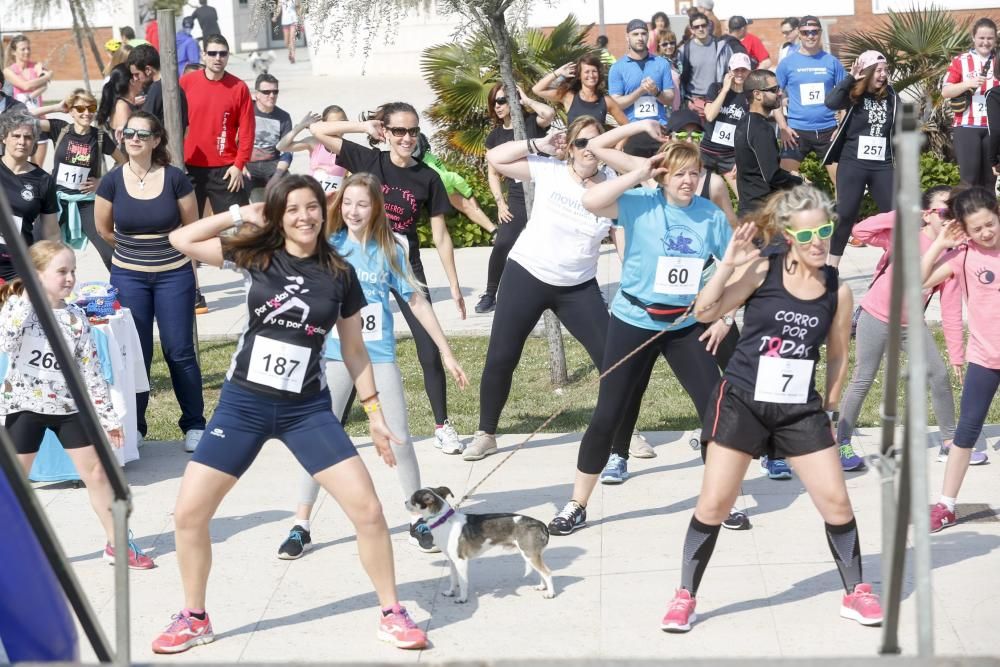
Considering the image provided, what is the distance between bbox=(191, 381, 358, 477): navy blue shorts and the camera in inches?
202

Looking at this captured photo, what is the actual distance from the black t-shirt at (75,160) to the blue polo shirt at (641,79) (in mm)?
Result: 5380

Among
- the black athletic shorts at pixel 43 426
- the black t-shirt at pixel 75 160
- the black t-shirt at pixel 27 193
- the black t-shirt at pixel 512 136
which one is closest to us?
the black athletic shorts at pixel 43 426

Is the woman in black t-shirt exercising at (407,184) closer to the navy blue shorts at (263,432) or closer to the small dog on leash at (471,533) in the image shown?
the small dog on leash at (471,533)

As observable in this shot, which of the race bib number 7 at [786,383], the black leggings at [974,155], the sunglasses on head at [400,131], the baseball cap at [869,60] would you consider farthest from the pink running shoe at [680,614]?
the black leggings at [974,155]

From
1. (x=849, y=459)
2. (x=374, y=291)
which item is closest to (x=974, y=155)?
(x=849, y=459)

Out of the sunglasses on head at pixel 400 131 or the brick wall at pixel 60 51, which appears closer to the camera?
the sunglasses on head at pixel 400 131

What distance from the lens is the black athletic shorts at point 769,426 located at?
5.17m

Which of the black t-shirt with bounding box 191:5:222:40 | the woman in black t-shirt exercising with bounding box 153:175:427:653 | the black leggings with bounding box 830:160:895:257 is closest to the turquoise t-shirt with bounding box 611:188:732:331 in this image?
the woman in black t-shirt exercising with bounding box 153:175:427:653

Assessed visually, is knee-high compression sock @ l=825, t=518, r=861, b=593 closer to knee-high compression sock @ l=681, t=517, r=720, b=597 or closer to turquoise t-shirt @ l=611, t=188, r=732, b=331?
knee-high compression sock @ l=681, t=517, r=720, b=597

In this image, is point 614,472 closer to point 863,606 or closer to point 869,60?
point 863,606

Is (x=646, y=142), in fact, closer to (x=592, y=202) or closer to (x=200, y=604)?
(x=592, y=202)

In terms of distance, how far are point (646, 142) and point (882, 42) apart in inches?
218

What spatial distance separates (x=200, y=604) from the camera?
5.32 meters

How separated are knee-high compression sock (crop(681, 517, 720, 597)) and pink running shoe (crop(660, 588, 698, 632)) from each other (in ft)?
0.11
